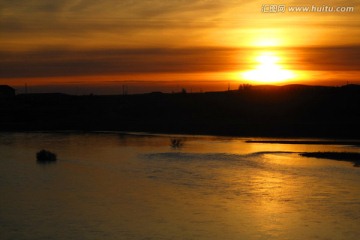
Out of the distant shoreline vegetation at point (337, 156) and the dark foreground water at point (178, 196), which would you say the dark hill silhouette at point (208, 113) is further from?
the dark foreground water at point (178, 196)

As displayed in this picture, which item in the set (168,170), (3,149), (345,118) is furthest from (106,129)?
(168,170)

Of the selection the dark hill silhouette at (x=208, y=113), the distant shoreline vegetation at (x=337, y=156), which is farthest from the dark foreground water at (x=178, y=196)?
the dark hill silhouette at (x=208, y=113)

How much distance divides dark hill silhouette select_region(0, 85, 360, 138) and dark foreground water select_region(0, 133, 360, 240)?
24625 mm

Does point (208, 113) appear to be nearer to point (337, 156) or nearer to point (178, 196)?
point (337, 156)

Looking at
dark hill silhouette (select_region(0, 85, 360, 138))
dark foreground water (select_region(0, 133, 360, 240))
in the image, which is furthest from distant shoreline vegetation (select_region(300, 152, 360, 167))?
dark hill silhouette (select_region(0, 85, 360, 138))

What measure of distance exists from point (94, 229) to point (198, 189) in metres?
7.78

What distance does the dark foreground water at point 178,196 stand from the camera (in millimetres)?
17688

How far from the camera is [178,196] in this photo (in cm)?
2291

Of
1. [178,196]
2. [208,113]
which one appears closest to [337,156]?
[178,196]

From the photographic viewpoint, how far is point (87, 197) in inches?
902

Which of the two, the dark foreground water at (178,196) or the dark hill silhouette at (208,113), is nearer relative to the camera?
the dark foreground water at (178,196)

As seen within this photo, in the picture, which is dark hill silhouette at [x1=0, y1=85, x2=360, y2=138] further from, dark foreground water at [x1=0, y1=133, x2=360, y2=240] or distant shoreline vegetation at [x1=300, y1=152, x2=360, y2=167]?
dark foreground water at [x1=0, y1=133, x2=360, y2=240]

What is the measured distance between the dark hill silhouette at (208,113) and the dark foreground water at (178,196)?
24.6m

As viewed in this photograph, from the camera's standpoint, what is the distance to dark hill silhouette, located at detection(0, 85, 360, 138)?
63469 millimetres
